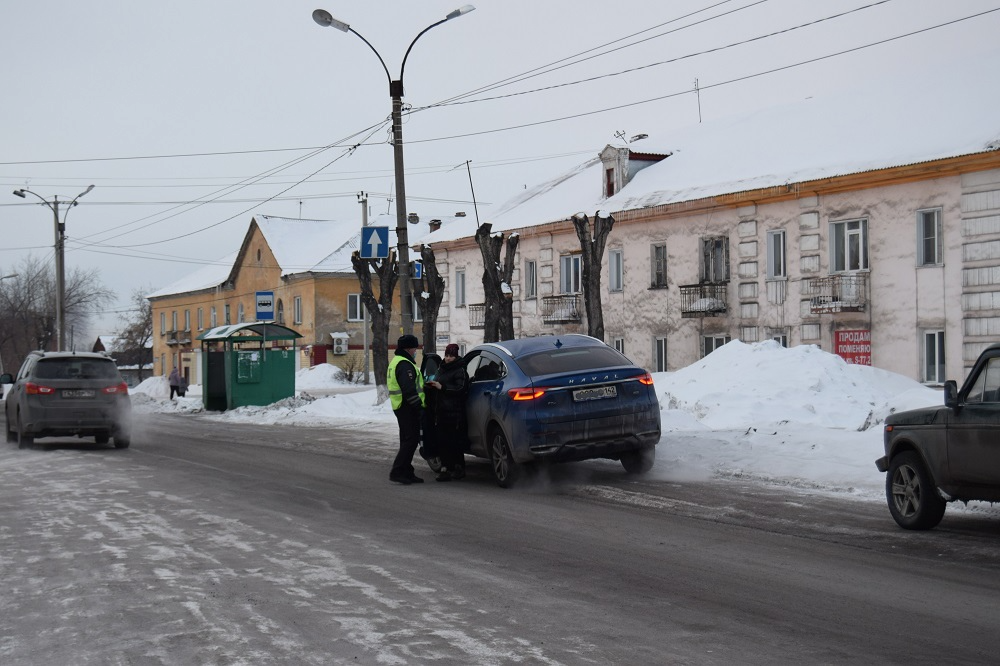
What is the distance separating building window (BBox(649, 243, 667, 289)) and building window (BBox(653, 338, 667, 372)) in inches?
70.9

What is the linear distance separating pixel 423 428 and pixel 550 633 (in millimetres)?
8197

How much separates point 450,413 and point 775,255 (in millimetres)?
20848

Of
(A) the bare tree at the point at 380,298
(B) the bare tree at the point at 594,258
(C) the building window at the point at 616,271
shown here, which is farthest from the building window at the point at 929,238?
(A) the bare tree at the point at 380,298

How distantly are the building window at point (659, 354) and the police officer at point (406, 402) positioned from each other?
23723 mm

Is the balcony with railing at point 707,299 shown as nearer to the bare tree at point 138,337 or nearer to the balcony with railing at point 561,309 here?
the balcony with railing at point 561,309

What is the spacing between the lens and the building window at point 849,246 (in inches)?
1168

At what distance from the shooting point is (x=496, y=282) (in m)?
29.7

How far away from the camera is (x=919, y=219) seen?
28.2 m

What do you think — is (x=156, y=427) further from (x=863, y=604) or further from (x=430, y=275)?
(x=863, y=604)

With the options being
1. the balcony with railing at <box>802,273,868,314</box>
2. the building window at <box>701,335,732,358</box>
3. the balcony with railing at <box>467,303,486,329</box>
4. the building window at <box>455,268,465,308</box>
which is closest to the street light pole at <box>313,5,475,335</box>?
the balcony with railing at <box>802,273,868,314</box>

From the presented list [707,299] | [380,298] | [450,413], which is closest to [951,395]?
[450,413]

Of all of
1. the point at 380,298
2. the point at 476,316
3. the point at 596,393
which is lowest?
the point at 596,393

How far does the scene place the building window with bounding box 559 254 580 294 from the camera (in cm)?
3994

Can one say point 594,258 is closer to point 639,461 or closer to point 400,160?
point 400,160
